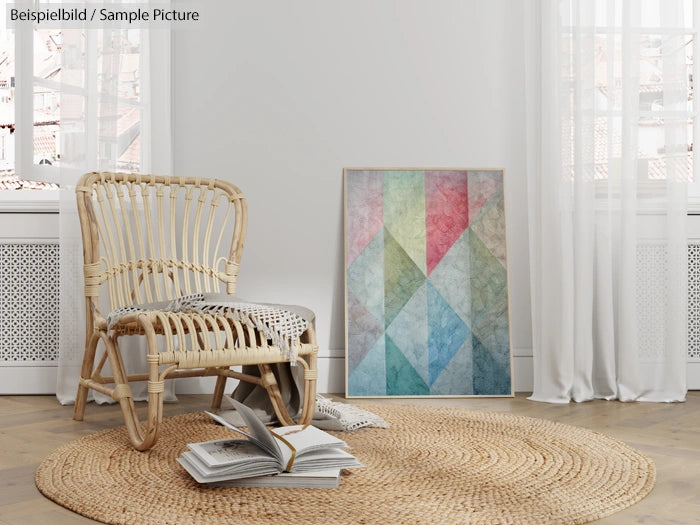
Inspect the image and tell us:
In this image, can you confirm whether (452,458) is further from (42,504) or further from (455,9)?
(455,9)

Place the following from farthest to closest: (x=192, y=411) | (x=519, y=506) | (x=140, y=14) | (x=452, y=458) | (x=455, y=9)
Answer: (x=455, y=9) → (x=140, y=14) → (x=192, y=411) → (x=452, y=458) → (x=519, y=506)

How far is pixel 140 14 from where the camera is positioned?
2740 mm

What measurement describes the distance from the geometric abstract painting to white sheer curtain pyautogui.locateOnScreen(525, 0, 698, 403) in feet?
0.66

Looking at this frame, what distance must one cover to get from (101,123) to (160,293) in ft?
2.27

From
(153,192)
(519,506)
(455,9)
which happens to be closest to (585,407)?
(519,506)

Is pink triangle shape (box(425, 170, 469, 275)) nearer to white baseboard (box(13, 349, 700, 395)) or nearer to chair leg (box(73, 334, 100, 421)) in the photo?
white baseboard (box(13, 349, 700, 395))

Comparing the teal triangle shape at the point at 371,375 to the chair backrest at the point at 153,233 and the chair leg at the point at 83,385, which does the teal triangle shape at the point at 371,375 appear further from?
the chair leg at the point at 83,385

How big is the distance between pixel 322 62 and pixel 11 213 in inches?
53.9

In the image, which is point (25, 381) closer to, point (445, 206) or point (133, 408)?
point (133, 408)

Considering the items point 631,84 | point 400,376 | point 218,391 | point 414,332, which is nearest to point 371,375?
point 400,376

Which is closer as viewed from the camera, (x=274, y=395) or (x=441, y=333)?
(x=274, y=395)

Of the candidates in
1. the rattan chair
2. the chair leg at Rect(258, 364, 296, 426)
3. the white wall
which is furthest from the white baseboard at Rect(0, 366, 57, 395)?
the chair leg at Rect(258, 364, 296, 426)

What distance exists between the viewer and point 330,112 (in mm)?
2912

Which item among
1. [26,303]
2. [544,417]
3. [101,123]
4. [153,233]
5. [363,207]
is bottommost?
[544,417]
